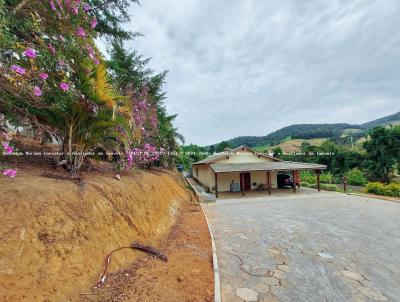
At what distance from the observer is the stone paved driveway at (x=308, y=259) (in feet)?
12.3

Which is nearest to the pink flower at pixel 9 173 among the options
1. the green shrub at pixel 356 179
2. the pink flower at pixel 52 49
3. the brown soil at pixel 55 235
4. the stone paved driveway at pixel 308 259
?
the brown soil at pixel 55 235

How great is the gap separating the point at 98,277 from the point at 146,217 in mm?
2748

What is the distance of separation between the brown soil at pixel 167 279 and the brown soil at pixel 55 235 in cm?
24

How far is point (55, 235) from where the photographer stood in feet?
9.71

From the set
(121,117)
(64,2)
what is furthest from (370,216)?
(64,2)

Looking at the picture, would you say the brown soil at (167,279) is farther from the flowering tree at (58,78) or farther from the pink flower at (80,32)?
the pink flower at (80,32)

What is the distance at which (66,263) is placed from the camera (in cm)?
288

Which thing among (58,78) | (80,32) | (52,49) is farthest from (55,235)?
(80,32)

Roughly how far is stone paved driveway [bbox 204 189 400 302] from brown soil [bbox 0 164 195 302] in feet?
7.24

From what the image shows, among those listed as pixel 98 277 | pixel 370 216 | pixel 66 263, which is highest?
pixel 66 263

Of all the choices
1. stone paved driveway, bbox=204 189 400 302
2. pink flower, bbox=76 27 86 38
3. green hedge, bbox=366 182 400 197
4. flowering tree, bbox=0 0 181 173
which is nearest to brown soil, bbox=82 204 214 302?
stone paved driveway, bbox=204 189 400 302

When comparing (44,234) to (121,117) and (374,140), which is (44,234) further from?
(374,140)

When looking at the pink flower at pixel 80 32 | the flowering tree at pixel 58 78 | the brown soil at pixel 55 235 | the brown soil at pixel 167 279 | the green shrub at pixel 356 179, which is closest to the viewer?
the brown soil at pixel 55 235

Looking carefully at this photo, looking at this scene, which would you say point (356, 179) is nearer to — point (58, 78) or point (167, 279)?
point (167, 279)
